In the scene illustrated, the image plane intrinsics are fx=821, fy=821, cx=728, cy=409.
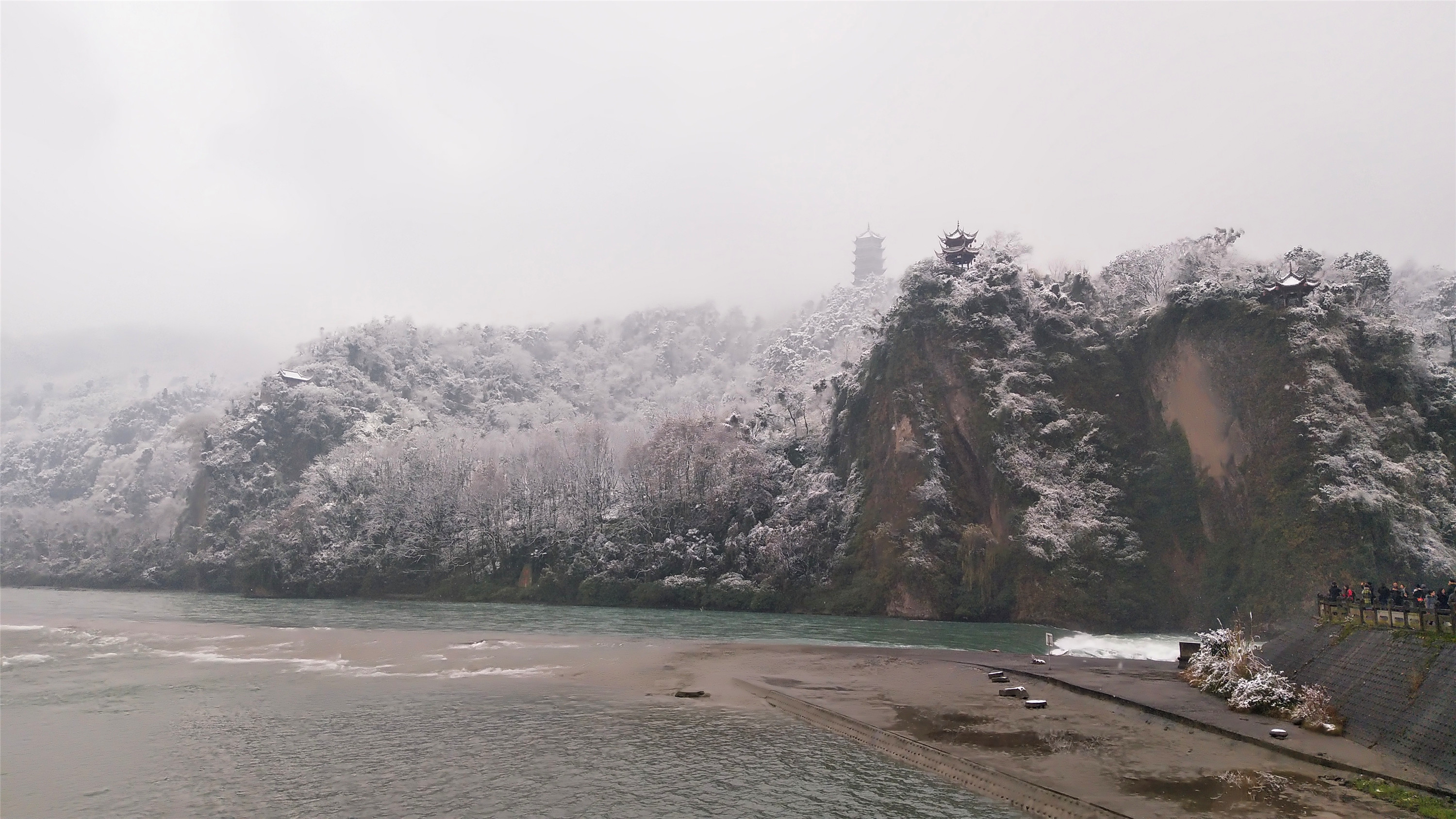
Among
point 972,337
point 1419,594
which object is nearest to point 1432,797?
point 1419,594

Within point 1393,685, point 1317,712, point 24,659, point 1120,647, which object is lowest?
point 24,659

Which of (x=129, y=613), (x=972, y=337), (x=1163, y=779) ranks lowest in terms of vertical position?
(x=129, y=613)

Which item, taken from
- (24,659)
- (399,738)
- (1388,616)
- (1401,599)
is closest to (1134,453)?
(1401,599)

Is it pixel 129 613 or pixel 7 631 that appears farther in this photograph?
pixel 129 613

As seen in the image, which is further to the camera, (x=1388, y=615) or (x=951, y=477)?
(x=951, y=477)

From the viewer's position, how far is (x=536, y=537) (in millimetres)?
85438

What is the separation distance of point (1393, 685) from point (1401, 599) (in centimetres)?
557

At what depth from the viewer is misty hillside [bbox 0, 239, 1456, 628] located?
54344mm

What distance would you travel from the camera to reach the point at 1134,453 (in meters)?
65.2

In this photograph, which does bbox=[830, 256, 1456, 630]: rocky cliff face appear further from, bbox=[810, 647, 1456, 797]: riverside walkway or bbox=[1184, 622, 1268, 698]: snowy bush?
bbox=[1184, 622, 1268, 698]: snowy bush

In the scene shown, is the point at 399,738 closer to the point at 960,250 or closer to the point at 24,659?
the point at 24,659

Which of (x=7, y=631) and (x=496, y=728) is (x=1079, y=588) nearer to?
(x=496, y=728)

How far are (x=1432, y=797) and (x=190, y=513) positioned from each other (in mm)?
129220

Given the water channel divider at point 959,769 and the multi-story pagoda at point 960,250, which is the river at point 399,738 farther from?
the multi-story pagoda at point 960,250
